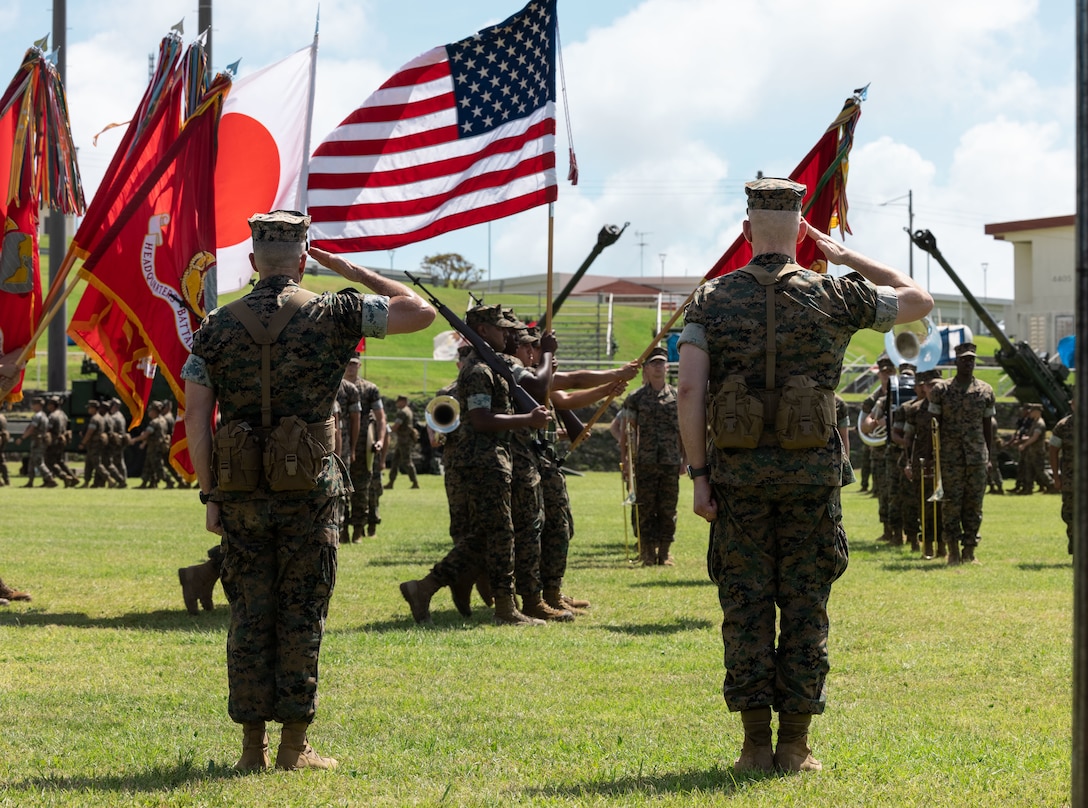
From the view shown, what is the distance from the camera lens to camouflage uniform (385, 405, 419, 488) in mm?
28891

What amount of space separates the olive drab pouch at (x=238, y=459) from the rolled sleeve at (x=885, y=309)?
2.47 metres

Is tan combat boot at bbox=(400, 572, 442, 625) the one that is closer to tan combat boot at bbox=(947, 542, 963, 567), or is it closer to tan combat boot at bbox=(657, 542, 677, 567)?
tan combat boot at bbox=(657, 542, 677, 567)

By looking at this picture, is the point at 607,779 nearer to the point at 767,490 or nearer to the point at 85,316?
the point at 767,490

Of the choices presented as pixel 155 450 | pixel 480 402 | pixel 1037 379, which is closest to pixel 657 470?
pixel 480 402

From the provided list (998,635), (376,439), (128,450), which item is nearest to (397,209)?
(998,635)

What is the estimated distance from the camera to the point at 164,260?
9789mm

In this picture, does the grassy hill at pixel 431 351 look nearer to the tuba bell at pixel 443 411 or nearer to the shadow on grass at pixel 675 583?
the tuba bell at pixel 443 411

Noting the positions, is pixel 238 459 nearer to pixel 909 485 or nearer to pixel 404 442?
pixel 909 485

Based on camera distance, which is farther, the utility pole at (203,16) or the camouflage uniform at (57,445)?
the camouflage uniform at (57,445)

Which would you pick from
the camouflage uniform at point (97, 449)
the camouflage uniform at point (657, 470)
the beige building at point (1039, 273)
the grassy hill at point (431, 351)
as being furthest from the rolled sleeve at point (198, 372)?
the beige building at point (1039, 273)

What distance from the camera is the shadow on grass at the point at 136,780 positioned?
16.2ft

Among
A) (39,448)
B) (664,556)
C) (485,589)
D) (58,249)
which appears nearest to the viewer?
(485,589)

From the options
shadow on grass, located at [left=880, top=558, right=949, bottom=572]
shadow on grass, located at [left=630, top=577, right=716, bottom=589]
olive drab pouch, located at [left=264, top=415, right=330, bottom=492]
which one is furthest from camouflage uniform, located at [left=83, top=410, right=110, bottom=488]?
olive drab pouch, located at [left=264, top=415, right=330, bottom=492]

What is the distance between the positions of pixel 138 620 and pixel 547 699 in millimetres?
4234
